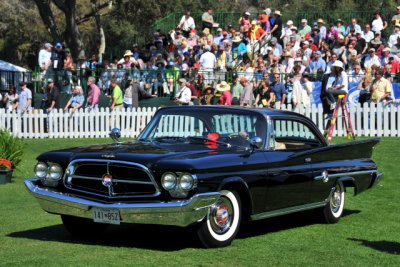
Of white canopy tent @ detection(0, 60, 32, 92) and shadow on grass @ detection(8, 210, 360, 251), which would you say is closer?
shadow on grass @ detection(8, 210, 360, 251)

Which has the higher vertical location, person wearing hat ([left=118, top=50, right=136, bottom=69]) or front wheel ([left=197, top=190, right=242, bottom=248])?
person wearing hat ([left=118, top=50, right=136, bottom=69])

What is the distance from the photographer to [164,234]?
34.1 feet

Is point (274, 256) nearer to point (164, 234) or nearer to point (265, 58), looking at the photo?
point (164, 234)

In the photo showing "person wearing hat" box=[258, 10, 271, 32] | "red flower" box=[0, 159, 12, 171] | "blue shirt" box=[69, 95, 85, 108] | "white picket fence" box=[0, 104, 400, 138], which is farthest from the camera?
"person wearing hat" box=[258, 10, 271, 32]

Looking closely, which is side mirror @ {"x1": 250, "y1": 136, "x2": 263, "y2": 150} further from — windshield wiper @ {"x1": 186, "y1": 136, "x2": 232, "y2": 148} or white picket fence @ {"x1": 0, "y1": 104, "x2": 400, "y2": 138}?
white picket fence @ {"x1": 0, "y1": 104, "x2": 400, "y2": 138}

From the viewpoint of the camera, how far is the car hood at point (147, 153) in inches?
362

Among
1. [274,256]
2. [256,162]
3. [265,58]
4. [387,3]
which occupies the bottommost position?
[274,256]

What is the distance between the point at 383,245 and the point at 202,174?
7.67ft

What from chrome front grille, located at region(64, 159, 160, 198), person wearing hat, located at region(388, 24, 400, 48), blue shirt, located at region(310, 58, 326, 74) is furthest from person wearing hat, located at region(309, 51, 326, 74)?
chrome front grille, located at region(64, 159, 160, 198)

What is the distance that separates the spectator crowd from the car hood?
489 inches

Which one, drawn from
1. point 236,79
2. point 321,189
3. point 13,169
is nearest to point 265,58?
point 236,79

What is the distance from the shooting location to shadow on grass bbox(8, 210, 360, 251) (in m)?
9.67

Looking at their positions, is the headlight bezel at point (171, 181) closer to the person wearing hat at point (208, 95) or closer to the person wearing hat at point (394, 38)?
the person wearing hat at point (208, 95)

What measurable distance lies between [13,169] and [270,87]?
10.5 m
